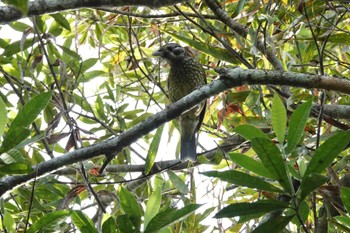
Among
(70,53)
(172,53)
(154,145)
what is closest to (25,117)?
(154,145)

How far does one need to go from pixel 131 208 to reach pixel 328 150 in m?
0.67

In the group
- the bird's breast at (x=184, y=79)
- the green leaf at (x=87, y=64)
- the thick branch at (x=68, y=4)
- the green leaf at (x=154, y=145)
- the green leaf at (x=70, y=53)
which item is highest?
the bird's breast at (x=184, y=79)

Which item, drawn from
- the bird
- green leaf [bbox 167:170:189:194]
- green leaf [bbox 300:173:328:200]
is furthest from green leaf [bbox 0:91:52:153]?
the bird

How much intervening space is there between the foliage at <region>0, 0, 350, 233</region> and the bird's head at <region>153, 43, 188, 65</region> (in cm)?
7

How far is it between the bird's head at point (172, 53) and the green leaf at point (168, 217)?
98.9 inches

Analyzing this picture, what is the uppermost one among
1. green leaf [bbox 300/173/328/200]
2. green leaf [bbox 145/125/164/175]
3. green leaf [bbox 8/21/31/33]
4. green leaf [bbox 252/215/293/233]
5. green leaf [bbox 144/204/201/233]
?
green leaf [bbox 8/21/31/33]

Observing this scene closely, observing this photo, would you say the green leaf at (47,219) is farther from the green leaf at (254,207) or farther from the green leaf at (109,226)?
the green leaf at (254,207)

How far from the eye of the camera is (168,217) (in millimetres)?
1887

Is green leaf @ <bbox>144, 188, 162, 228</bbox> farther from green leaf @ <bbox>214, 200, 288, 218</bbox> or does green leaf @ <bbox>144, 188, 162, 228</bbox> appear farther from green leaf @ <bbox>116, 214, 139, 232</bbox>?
green leaf @ <bbox>214, 200, 288, 218</bbox>

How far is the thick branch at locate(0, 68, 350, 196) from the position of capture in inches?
90.8

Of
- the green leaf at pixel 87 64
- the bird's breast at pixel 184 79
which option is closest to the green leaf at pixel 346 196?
the green leaf at pixel 87 64

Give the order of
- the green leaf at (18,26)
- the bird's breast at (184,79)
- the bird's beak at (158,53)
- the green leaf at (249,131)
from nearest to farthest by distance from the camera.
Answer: the green leaf at (249,131) → the green leaf at (18,26) → the bird's beak at (158,53) → the bird's breast at (184,79)

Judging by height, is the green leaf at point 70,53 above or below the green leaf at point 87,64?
below

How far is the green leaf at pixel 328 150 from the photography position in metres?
1.66
